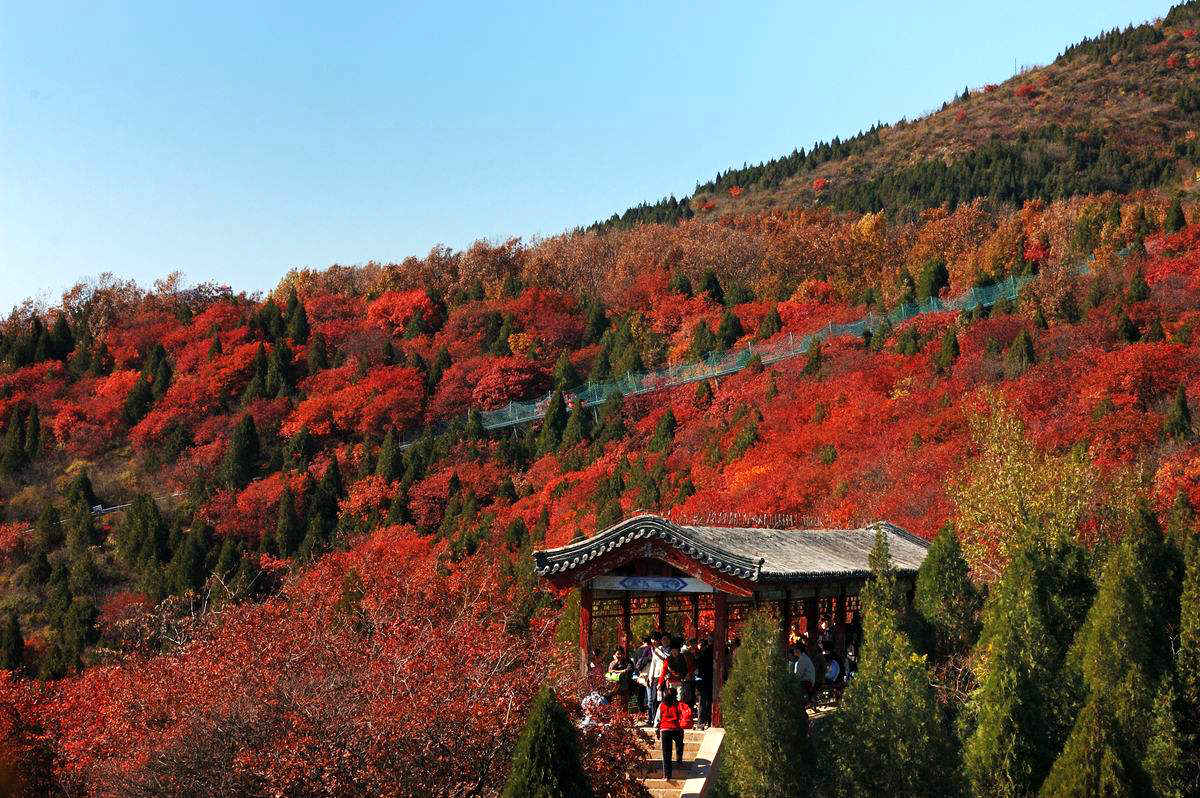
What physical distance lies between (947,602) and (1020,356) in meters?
19.2

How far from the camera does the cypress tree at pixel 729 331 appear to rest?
167ft

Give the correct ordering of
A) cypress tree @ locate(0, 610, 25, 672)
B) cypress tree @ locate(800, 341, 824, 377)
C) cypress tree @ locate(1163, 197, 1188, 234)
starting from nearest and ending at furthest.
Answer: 1. cypress tree @ locate(0, 610, 25, 672)
2. cypress tree @ locate(800, 341, 824, 377)
3. cypress tree @ locate(1163, 197, 1188, 234)

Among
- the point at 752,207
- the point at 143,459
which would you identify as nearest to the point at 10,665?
the point at 143,459

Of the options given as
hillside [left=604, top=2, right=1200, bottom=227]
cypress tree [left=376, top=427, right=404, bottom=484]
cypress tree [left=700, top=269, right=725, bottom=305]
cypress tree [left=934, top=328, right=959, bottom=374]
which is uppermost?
hillside [left=604, top=2, right=1200, bottom=227]

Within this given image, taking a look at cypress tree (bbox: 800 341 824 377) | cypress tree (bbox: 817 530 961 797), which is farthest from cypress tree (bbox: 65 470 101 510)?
cypress tree (bbox: 817 530 961 797)

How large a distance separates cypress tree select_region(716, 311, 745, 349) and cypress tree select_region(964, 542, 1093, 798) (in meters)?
34.1

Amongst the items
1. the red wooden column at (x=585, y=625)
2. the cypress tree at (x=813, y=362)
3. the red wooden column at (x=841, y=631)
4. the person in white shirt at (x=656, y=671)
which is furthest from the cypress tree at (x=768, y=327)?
the person in white shirt at (x=656, y=671)

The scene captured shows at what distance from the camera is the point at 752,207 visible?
92.8 metres

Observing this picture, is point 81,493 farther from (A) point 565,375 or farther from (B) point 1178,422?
(B) point 1178,422

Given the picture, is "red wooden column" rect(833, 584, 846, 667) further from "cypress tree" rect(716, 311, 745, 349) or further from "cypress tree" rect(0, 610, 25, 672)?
"cypress tree" rect(716, 311, 745, 349)

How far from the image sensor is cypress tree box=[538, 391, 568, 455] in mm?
45812

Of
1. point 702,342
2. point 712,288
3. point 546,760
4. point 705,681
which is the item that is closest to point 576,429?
point 702,342

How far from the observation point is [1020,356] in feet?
122

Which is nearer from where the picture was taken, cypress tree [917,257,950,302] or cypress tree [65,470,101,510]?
cypress tree [65,470,101,510]
